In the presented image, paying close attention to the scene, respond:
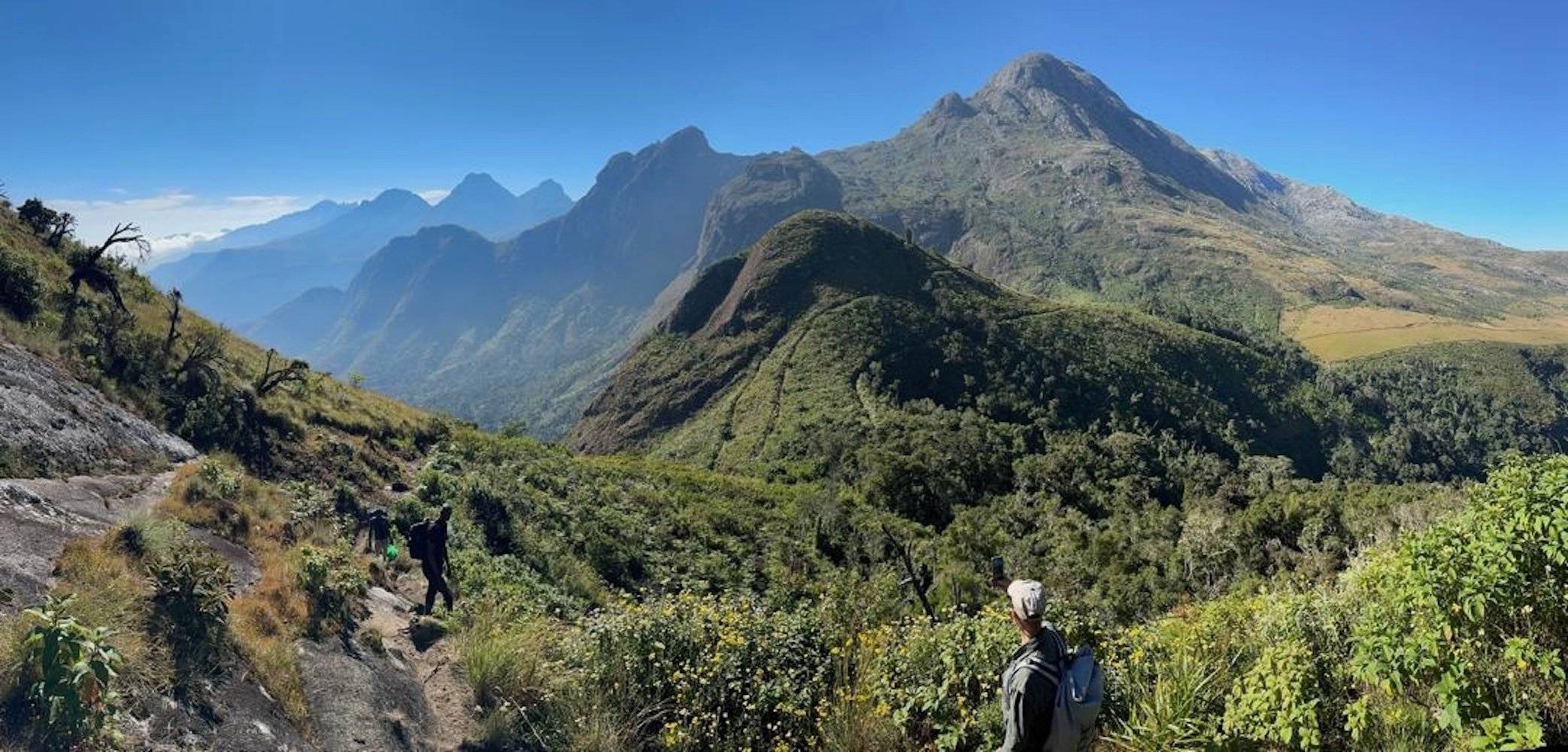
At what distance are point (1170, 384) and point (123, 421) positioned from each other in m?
119

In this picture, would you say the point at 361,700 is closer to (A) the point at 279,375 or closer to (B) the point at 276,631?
(B) the point at 276,631

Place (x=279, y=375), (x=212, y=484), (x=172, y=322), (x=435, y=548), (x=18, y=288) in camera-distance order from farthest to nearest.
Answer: (x=279, y=375) < (x=172, y=322) < (x=18, y=288) < (x=212, y=484) < (x=435, y=548)

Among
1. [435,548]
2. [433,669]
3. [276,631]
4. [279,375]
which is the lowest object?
[433,669]

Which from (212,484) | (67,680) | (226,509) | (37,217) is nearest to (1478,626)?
(67,680)

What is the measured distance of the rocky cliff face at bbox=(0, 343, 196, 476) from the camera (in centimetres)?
1217

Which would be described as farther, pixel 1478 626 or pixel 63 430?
pixel 63 430

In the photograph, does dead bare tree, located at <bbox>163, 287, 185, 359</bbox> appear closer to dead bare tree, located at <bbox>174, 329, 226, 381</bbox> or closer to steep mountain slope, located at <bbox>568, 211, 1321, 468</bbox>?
dead bare tree, located at <bbox>174, 329, 226, 381</bbox>

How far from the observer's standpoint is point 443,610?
12688mm

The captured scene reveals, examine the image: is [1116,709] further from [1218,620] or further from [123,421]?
[123,421]

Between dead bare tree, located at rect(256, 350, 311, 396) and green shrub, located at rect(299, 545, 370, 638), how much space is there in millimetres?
17622

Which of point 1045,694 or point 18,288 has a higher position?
point 18,288

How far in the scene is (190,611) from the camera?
7773 mm

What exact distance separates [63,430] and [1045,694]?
59.3 feet

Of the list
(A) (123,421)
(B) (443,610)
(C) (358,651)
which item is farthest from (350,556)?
(A) (123,421)
